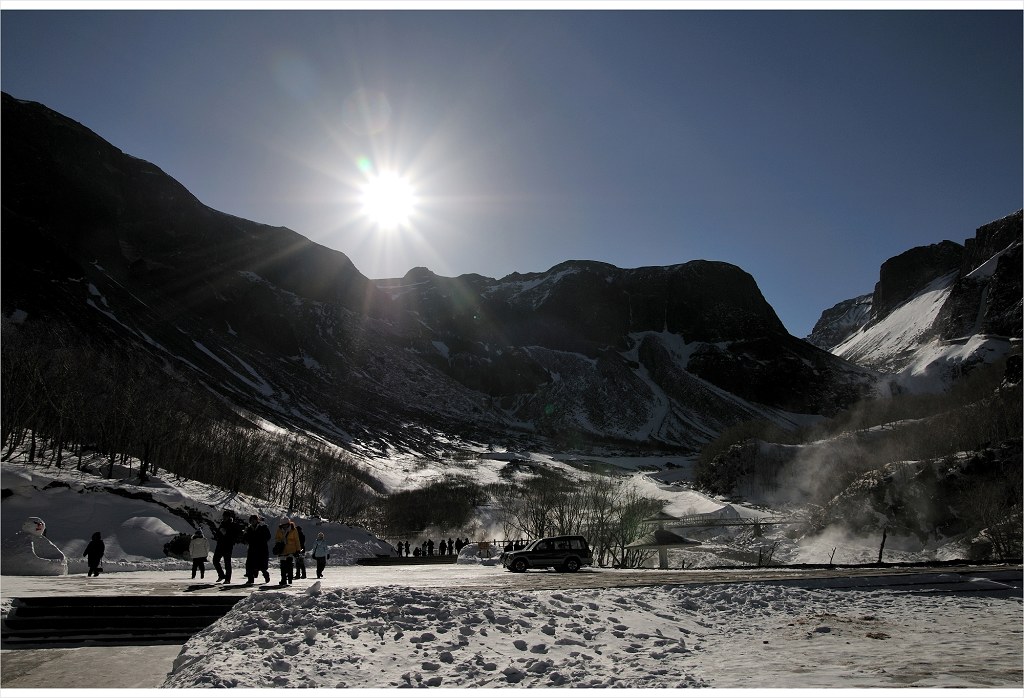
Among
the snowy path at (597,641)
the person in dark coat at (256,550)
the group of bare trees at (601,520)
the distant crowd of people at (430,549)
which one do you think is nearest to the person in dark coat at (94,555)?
the snowy path at (597,641)

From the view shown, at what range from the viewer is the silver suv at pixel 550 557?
24.5 metres

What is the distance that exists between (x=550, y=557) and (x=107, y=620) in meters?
16.3

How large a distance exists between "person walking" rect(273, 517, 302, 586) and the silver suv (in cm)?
1040

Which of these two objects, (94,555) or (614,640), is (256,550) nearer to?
(94,555)

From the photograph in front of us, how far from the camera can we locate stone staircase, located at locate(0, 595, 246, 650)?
1059 centimetres

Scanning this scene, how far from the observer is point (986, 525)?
37.4 meters

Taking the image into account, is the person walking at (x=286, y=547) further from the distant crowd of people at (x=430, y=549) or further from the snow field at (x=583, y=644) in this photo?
the distant crowd of people at (x=430, y=549)

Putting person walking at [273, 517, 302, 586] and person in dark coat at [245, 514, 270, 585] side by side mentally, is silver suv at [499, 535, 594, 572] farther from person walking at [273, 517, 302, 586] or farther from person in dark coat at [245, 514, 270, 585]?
person in dark coat at [245, 514, 270, 585]

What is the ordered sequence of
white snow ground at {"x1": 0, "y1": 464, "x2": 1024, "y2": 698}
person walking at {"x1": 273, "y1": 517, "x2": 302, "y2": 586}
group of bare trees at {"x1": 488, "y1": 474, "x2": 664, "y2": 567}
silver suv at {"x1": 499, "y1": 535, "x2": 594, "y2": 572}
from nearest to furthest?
white snow ground at {"x1": 0, "y1": 464, "x2": 1024, "y2": 698} < person walking at {"x1": 273, "y1": 517, "x2": 302, "y2": 586} < silver suv at {"x1": 499, "y1": 535, "x2": 594, "y2": 572} < group of bare trees at {"x1": 488, "y1": 474, "x2": 664, "y2": 567}

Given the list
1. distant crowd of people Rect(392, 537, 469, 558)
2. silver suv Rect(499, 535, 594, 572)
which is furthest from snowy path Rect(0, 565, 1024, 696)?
distant crowd of people Rect(392, 537, 469, 558)

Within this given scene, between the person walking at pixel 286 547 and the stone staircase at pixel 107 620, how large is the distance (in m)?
3.13

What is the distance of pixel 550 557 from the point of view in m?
24.5

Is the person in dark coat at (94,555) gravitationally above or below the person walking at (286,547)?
below

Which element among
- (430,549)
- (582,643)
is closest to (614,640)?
(582,643)
